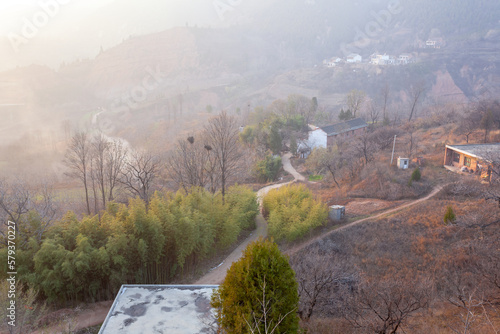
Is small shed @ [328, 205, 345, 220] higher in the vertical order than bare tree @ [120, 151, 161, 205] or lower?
lower

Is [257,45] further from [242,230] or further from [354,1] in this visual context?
[242,230]

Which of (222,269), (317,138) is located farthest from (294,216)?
(317,138)

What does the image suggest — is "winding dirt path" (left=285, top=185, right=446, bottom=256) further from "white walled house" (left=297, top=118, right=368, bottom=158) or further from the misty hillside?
the misty hillside

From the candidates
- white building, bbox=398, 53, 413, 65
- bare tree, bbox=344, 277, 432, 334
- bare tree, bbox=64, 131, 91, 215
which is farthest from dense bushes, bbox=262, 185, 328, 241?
white building, bbox=398, 53, 413, 65

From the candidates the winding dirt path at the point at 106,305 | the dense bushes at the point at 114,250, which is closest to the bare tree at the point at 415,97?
the winding dirt path at the point at 106,305

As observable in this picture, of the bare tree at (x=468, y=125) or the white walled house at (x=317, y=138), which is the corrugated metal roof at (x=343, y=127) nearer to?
the white walled house at (x=317, y=138)

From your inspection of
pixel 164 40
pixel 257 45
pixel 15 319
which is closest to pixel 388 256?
pixel 15 319

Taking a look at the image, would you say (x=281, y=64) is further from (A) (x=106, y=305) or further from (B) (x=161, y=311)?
(B) (x=161, y=311)
